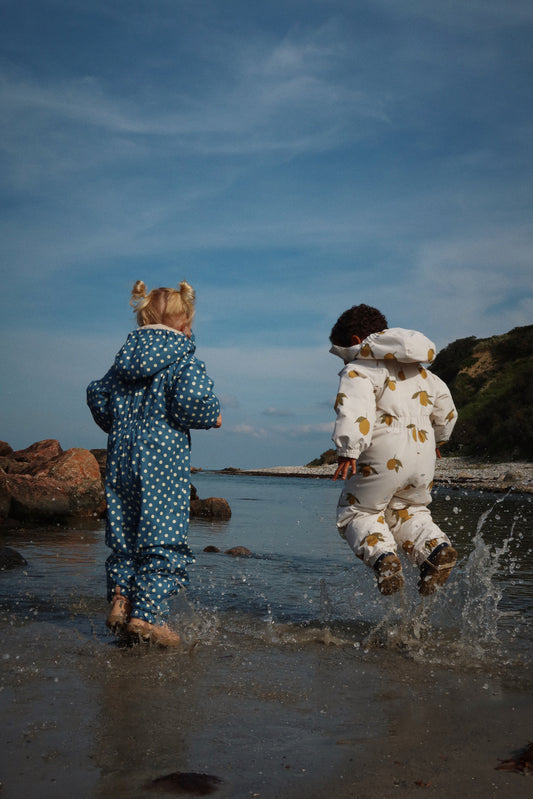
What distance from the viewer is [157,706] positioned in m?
2.59

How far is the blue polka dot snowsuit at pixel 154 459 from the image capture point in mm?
3732

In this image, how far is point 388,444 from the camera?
→ 4.06m

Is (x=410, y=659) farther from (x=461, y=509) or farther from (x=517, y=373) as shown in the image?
(x=517, y=373)

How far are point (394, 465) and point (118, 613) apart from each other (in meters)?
1.77

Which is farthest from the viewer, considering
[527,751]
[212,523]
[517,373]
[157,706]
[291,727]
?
[517,373]

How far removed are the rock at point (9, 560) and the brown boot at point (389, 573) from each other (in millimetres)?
3248

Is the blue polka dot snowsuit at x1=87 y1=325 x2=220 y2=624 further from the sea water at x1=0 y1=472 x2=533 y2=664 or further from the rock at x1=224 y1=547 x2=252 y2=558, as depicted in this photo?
the rock at x1=224 y1=547 x2=252 y2=558

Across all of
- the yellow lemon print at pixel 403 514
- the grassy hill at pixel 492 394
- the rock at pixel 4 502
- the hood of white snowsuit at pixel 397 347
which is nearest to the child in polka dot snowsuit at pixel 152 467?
the hood of white snowsuit at pixel 397 347

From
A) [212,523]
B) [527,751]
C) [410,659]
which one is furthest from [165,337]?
[212,523]

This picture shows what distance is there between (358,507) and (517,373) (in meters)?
51.3

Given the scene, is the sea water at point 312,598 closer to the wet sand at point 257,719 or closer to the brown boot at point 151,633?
the brown boot at point 151,633

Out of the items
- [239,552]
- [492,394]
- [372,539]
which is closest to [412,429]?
[372,539]

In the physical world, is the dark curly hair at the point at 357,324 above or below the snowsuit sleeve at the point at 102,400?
above

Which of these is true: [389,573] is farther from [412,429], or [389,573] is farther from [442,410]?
[442,410]
